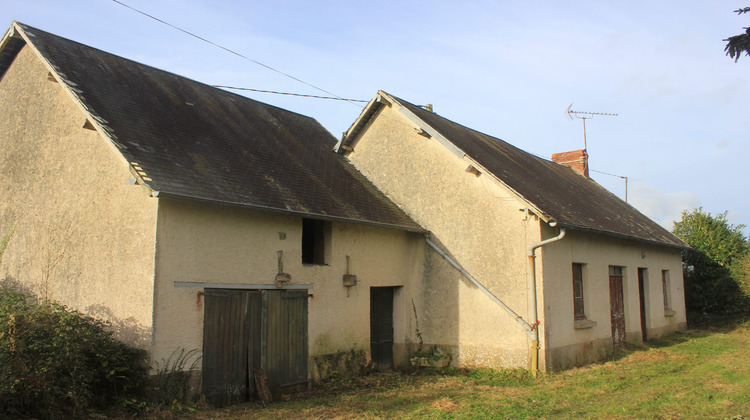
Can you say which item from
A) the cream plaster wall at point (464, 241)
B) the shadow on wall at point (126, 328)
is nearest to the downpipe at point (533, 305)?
the cream plaster wall at point (464, 241)

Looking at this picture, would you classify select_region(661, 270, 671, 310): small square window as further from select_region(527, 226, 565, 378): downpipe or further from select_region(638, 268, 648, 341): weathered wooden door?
select_region(527, 226, 565, 378): downpipe

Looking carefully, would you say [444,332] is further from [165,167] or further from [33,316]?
[33,316]

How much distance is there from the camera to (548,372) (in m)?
11.8

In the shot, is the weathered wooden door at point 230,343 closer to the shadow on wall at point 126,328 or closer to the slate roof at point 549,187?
the shadow on wall at point 126,328

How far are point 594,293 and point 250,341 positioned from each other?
8.60 m

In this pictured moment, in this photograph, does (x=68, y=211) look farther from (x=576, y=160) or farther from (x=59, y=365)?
(x=576, y=160)

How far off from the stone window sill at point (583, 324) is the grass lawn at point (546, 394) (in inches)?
34.8

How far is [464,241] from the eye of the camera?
13086 mm

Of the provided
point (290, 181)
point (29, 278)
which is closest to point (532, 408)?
point (290, 181)

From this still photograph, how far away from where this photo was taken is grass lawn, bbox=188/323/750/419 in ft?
27.7

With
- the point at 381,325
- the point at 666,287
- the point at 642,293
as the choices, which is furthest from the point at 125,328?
the point at 666,287

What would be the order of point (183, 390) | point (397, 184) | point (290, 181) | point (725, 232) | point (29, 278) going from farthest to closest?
point (725, 232) < point (397, 184) < point (290, 181) < point (29, 278) < point (183, 390)

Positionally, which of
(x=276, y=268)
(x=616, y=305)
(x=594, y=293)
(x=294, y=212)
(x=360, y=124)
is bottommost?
(x=616, y=305)

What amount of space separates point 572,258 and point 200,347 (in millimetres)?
8367
